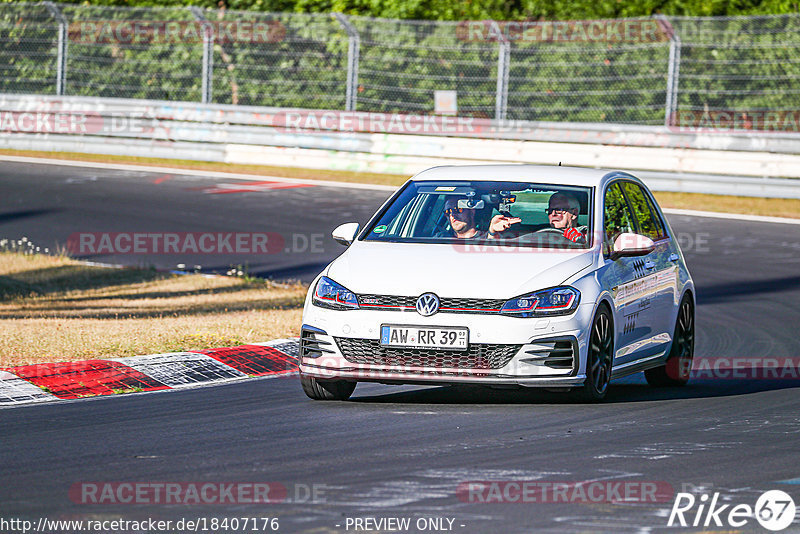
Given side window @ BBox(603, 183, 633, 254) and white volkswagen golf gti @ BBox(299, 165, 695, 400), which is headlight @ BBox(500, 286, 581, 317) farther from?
side window @ BBox(603, 183, 633, 254)

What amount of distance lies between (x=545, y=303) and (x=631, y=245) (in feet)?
3.35

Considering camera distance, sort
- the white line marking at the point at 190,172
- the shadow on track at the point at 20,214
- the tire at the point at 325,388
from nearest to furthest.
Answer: the tire at the point at 325,388
the shadow on track at the point at 20,214
the white line marking at the point at 190,172

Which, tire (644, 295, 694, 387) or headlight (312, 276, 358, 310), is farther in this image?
tire (644, 295, 694, 387)

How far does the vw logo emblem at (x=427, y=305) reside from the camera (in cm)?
842

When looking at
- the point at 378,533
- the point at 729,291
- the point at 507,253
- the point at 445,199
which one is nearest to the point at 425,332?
the point at 507,253

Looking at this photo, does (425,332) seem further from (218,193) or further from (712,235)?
(218,193)

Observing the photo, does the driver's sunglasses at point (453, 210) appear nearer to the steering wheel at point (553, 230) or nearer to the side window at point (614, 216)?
the steering wheel at point (553, 230)

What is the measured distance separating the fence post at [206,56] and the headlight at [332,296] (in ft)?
64.5

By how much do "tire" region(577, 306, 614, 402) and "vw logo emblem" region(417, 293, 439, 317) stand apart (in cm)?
100

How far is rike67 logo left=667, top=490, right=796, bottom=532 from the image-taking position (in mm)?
5852

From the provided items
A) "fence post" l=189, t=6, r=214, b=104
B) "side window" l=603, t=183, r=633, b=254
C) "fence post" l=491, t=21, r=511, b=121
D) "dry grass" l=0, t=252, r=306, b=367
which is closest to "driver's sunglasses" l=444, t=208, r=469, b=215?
"side window" l=603, t=183, r=633, b=254

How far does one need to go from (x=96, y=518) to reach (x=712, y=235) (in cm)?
1583

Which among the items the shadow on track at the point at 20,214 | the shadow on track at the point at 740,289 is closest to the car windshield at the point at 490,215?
the shadow on track at the point at 740,289

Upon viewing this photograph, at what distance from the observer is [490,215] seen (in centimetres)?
954
